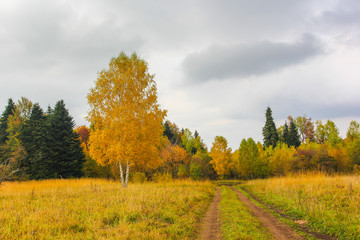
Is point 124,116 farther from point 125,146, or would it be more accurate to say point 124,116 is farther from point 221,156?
point 221,156

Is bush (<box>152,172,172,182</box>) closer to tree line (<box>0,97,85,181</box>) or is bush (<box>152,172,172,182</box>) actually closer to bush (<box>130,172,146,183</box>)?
bush (<box>130,172,146,183</box>)

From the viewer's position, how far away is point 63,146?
3538 cm

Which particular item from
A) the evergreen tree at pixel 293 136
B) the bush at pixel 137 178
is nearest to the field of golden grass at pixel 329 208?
the bush at pixel 137 178

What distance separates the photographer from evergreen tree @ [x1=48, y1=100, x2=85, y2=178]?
34.2 m

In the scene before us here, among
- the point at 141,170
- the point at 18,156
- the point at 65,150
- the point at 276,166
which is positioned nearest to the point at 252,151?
the point at 276,166

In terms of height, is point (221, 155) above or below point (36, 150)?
below

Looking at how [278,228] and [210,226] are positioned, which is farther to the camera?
[210,226]

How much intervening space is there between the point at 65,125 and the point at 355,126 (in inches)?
2329

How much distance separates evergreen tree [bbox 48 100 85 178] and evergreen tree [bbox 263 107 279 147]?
60586mm

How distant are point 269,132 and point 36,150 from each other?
224ft

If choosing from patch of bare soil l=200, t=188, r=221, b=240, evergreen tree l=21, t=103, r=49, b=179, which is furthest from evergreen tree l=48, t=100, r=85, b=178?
patch of bare soil l=200, t=188, r=221, b=240

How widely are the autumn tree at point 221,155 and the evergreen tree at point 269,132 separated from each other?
103 ft

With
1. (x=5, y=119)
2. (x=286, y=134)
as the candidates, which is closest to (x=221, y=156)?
(x=286, y=134)

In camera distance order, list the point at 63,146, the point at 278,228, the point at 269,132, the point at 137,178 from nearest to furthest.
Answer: the point at 278,228 < the point at 137,178 < the point at 63,146 < the point at 269,132
